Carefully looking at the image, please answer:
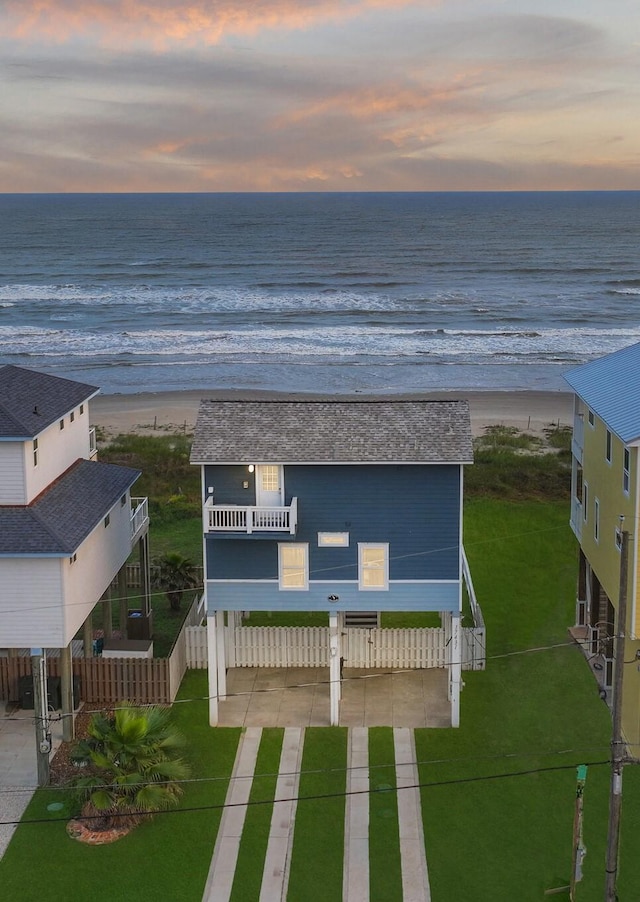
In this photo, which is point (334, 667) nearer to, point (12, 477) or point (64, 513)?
point (64, 513)

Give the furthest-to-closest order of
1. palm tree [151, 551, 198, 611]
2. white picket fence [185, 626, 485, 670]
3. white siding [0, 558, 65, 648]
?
palm tree [151, 551, 198, 611] < white picket fence [185, 626, 485, 670] < white siding [0, 558, 65, 648]

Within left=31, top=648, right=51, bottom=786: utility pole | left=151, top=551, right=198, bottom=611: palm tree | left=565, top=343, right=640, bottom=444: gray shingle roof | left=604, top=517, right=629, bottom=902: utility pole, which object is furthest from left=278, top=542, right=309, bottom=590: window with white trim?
left=604, top=517, right=629, bottom=902: utility pole

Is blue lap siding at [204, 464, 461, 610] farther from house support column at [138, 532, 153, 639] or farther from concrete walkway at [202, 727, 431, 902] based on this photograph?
house support column at [138, 532, 153, 639]

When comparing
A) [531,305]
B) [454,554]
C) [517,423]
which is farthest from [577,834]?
[531,305]

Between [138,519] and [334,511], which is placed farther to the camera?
[138,519]

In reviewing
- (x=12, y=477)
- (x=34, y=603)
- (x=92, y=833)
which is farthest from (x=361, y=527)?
(x=92, y=833)

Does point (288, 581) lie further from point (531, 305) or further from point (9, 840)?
point (531, 305)
